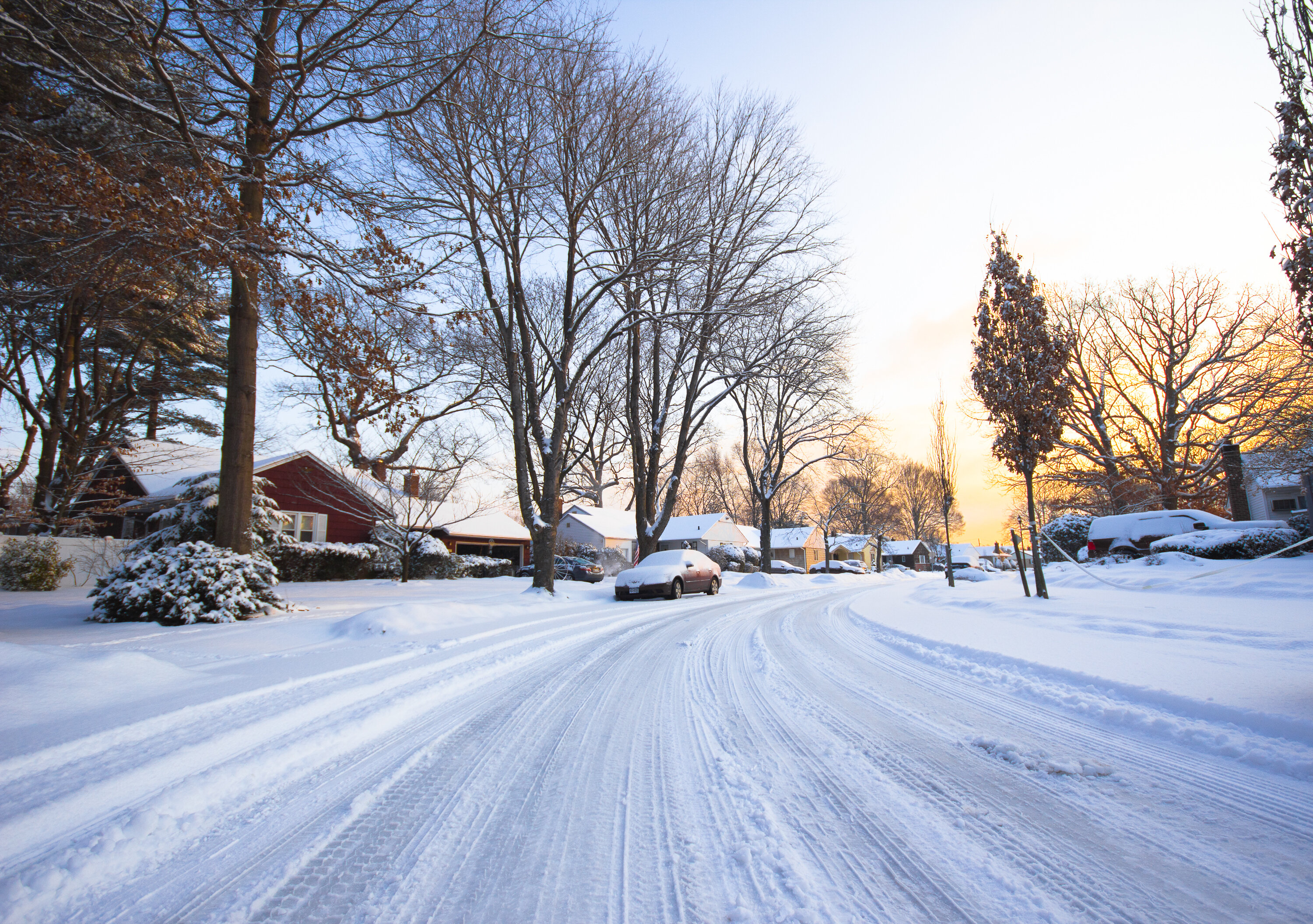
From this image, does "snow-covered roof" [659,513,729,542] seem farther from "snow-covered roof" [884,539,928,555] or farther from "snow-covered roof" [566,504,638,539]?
"snow-covered roof" [884,539,928,555]

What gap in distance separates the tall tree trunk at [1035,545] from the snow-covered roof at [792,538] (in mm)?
45609

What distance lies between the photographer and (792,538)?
191ft

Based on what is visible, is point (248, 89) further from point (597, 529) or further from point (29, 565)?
point (597, 529)

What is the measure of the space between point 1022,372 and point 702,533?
128 ft

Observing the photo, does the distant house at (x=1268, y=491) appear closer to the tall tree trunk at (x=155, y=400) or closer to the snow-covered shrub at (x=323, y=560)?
the snow-covered shrub at (x=323, y=560)

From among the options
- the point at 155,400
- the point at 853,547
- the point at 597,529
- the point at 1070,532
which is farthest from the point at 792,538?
the point at 155,400

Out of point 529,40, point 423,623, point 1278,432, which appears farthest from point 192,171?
point 1278,432

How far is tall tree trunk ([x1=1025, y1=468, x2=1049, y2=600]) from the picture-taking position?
451 inches

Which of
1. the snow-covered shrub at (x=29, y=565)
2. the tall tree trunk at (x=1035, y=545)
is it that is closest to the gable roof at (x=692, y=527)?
the tall tree trunk at (x=1035, y=545)

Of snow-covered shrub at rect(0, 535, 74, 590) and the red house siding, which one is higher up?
the red house siding

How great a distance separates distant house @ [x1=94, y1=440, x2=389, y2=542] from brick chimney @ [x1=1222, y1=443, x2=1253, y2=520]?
94.5 feet

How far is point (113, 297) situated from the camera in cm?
1173

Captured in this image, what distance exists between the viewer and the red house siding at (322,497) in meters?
24.0

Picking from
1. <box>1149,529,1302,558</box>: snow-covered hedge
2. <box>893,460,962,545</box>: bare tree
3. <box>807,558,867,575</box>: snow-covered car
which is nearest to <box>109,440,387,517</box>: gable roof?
<box>1149,529,1302,558</box>: snow-covered hedge
